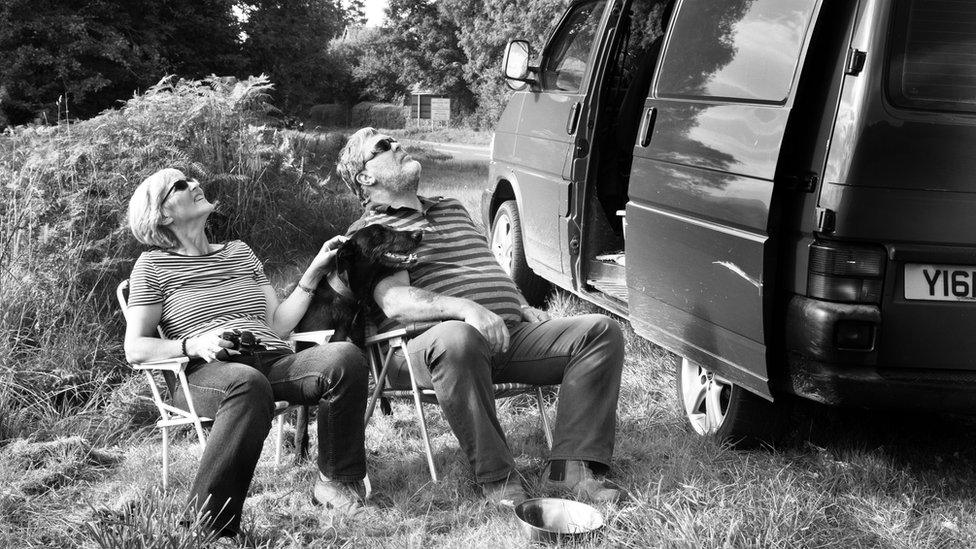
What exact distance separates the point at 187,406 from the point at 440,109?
42808mm

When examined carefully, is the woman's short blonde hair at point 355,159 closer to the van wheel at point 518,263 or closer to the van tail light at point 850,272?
the van tail light at point 850,272

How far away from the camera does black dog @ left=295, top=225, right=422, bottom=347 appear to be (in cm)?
347

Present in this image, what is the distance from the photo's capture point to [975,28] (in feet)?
9.42

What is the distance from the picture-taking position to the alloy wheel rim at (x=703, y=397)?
12.4 ft

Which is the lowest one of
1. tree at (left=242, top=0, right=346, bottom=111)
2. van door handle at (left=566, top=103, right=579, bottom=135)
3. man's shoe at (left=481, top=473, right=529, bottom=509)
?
man's shoe at (left=481, top=473, right=529, bottom=509)

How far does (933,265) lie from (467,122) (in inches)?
1577

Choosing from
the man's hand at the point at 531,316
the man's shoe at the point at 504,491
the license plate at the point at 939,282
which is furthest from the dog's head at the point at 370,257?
the license plate at the point at 939,282

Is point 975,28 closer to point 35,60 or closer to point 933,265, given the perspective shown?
point 933,265

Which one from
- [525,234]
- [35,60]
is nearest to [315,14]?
[35,60]

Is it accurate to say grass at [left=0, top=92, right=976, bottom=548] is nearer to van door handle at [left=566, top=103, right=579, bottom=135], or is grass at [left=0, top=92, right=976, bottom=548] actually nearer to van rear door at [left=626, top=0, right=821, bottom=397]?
van rear door at [left=626, top=0, right=821, bottom=397]

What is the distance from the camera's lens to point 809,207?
2951mm

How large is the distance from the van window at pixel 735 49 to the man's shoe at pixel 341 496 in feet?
6.29

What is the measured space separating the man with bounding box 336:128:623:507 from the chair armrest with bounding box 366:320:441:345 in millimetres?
26

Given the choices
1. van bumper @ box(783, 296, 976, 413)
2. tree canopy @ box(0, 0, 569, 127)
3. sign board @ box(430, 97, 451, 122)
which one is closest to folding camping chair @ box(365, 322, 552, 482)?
van bumper @ box(783, 296, 976, 413)
